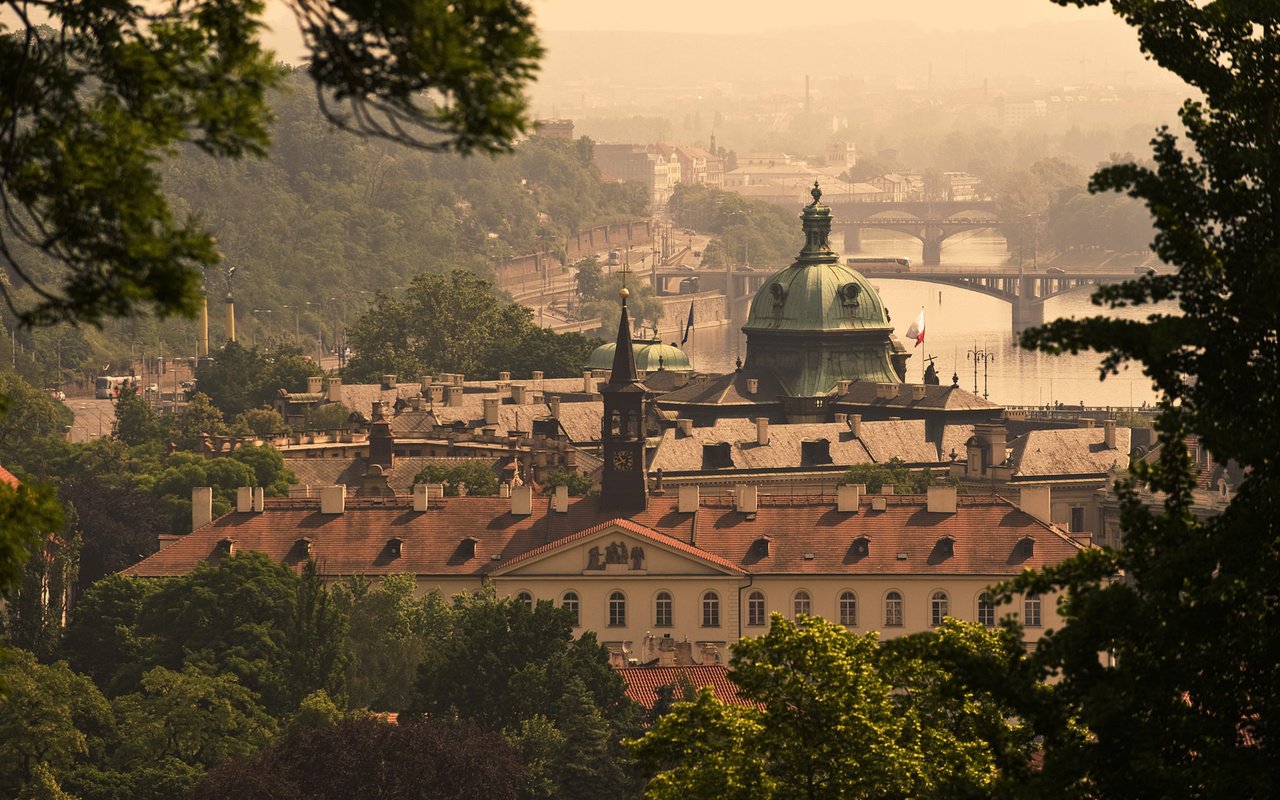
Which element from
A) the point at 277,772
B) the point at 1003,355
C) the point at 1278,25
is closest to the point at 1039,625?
the point at 277,772

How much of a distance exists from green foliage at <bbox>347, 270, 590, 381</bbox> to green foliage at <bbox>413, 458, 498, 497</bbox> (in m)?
48.2

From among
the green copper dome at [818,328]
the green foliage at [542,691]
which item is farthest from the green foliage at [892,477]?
the green foliage at [542,691]

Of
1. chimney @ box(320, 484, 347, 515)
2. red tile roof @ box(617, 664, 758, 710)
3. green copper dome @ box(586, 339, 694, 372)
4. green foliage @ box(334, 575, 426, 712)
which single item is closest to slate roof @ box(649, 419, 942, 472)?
green copper dome @ box(586, 339, 694, 372)

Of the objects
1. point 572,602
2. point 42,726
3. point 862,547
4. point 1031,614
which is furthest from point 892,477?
point 42,726

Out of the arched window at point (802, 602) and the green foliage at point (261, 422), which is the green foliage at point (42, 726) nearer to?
the arched window at point (802, 602)

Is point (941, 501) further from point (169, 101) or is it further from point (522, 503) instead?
point (169, 101)

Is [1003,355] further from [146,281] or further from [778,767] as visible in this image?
[146,281]

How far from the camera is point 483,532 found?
85750mm

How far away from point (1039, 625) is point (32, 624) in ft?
72.1

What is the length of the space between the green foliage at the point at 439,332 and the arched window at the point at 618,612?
71964mm

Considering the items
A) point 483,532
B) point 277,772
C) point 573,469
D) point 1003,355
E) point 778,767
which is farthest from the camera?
point 1003,355

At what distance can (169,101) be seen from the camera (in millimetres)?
17891

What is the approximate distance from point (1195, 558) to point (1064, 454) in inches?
3383

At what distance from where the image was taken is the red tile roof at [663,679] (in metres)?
64.9
